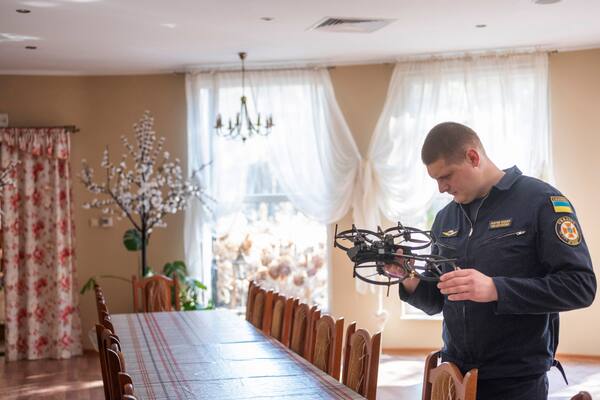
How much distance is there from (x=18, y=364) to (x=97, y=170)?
2.01 metres

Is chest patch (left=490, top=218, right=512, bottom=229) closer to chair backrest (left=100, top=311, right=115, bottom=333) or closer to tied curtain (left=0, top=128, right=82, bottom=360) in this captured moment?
chair backrest (left=100, top=311, right=115, bottom=333)

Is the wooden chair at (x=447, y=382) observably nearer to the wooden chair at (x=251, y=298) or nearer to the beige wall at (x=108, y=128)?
the wooden chair at (x=251, y=298)

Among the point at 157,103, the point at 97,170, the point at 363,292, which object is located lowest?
the point at 363,292

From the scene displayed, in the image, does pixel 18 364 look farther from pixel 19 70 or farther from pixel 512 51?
pixel 512 51

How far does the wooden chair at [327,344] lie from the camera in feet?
11.5

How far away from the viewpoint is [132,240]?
24.7ft

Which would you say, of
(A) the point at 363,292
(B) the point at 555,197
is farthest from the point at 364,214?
(B) the point at 555,197

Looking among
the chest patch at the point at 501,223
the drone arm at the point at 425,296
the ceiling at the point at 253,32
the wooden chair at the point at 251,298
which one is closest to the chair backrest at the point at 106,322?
the wooden chair at the point at 251,298

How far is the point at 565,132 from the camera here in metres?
7.45

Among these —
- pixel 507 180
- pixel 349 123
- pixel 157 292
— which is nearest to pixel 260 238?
pixel 349 123

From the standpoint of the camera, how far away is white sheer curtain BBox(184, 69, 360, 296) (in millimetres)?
7781

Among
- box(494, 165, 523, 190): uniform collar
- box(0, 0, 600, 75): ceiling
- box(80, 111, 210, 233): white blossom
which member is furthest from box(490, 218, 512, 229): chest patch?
box(80, 111, 210, 233): white blossom

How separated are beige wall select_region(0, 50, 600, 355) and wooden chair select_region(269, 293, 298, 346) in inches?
120

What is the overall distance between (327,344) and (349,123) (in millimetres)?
4465
